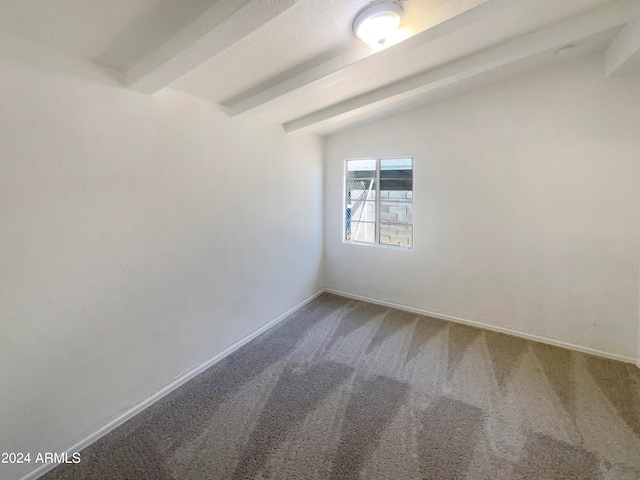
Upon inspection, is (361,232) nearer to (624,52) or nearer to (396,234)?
(396,234)

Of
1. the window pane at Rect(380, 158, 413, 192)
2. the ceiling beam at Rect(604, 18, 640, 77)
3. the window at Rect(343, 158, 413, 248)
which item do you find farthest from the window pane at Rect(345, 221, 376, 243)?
the ceiling beam at Rect(604, 18, 640, 77)

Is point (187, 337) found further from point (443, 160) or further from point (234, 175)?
point (443, 160)

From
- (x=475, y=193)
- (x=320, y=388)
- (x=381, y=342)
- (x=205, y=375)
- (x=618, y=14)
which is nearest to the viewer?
(x=618, y=14)

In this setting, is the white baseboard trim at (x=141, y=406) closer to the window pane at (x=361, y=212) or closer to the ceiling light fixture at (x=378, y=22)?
Answer: the window pane at (x=361, y=212)

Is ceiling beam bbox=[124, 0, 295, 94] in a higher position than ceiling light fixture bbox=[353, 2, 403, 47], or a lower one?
lower

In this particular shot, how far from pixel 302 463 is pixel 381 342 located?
1.48 metres

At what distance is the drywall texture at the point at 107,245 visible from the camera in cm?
133

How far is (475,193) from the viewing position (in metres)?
2.94

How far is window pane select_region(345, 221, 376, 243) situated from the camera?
381 centimetres

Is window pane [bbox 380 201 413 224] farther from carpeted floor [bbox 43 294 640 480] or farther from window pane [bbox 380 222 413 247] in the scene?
carpeted floor [bbox 43 294 640 480]

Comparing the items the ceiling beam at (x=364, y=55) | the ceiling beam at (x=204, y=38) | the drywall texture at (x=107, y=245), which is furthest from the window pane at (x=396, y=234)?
the ceiling beam at (x=204, y=38)

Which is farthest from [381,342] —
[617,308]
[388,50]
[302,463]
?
[388,50]

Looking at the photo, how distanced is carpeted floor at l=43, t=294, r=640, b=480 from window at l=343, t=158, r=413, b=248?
1.51 m

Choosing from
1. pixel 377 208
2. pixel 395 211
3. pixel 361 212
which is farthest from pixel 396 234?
pixel 361 212
